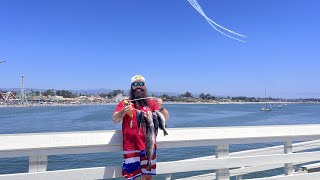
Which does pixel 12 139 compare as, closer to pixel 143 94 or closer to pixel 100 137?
pixel 100 137

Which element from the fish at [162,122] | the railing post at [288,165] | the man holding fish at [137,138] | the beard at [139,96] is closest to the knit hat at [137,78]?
the beard at [139,96]

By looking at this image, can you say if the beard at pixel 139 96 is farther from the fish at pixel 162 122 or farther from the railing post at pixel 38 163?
the railing post at pixel 38 163

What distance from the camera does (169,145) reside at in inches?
129

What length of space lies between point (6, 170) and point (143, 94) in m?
13.3

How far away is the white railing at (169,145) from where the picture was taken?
9.39 ft

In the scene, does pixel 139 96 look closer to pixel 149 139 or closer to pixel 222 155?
pixel 149 139

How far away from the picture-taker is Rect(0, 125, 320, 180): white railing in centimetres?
286

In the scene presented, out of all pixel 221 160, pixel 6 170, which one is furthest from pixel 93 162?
pixel 221 160

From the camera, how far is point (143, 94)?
3.32 metres

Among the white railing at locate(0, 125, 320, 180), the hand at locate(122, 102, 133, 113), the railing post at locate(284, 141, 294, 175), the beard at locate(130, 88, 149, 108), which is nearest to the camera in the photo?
the white railing at locate(0, 125, 320, 180)

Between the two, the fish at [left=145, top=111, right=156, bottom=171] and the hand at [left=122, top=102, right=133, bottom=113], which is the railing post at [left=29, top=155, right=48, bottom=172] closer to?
the hand at [left=122, top=102, right=133, bottom=113]

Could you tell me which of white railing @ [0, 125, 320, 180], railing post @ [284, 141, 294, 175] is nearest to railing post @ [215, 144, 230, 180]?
white railing @ [0, 125, 320, 180]

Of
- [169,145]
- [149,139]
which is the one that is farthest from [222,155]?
[149,139]

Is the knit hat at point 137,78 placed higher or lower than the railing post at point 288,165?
higher
